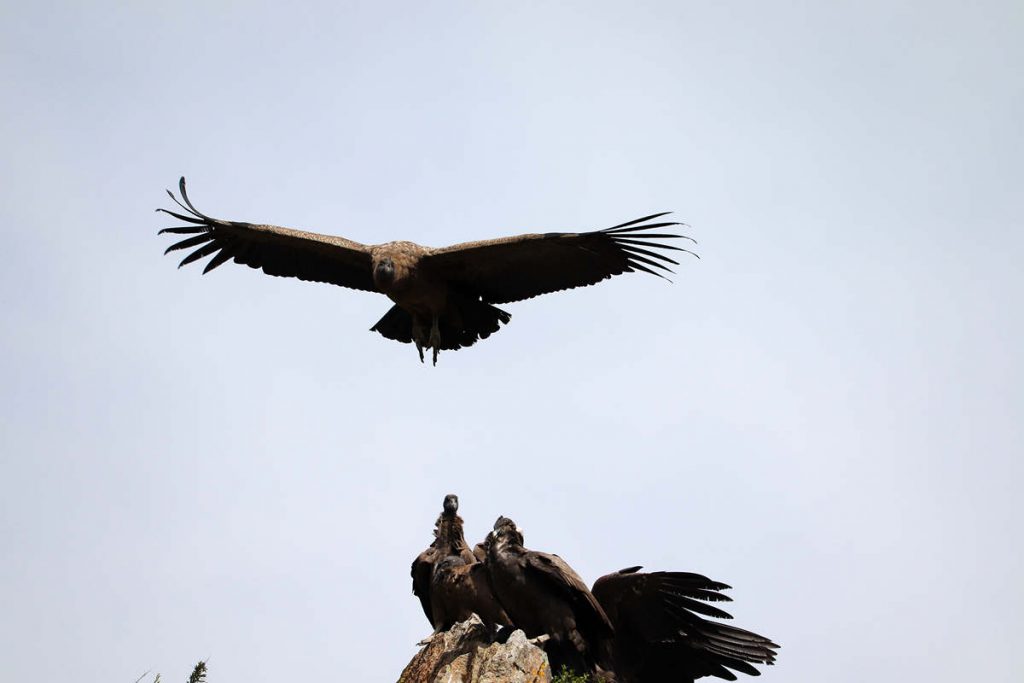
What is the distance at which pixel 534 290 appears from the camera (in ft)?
42.0

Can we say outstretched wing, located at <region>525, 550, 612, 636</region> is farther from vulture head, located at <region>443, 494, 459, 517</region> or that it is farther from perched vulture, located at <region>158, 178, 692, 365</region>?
perched vulture, located at <region>158, 178, 692, 365</region>

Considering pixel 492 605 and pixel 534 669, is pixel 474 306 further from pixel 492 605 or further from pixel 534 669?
pixel 534 669

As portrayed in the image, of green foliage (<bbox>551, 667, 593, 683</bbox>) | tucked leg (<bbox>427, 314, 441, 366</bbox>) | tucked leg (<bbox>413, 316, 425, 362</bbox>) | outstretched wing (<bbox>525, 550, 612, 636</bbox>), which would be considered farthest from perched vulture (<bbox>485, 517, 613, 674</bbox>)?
tucked leg (<bbox>413, 316, 425, 362</bbox>)

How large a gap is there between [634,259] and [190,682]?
7.92m

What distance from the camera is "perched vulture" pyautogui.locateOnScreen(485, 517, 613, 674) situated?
955 centimetres

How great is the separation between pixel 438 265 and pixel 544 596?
450cm

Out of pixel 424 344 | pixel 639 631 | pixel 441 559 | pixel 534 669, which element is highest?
pixel 424 344

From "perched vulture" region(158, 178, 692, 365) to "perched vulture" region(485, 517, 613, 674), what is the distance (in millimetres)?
3511

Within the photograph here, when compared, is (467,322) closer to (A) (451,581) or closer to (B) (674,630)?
(A) (451,581)

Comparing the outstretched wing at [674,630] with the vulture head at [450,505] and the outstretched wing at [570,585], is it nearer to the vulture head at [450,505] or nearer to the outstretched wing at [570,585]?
the outstretched wing at [570,585]

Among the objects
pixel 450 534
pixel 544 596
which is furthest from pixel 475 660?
pixel 450 534

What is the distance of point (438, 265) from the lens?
41.0 feet

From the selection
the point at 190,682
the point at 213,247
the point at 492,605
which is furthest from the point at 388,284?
the point at 190,682

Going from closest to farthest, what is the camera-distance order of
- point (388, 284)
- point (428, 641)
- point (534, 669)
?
point (534, 669) < point (428, 641) < point (388, 284)
